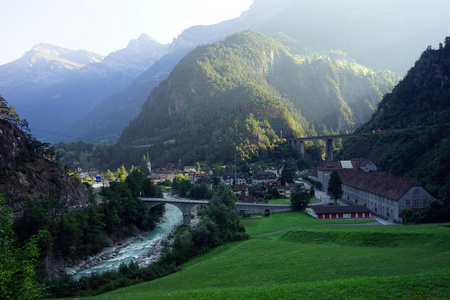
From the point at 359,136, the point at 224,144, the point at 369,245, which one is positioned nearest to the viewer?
the point at 369,245

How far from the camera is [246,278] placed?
26797mm

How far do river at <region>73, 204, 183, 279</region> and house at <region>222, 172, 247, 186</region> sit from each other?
36.5 metres

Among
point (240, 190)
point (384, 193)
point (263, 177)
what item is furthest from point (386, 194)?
point (263, 177)

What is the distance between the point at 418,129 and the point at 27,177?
8428 centimetres

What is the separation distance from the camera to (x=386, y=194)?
5381cm

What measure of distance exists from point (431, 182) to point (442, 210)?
15700 mm

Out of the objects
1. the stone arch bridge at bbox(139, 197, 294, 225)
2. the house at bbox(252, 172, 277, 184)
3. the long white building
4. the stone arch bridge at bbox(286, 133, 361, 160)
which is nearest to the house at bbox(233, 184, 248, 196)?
the house at bbox(252, 172, 277, 184)

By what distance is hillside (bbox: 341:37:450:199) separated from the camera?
59.9 meters

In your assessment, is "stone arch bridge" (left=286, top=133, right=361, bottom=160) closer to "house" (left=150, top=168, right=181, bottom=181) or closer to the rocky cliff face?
"house" (left=150, top=168, right=181, bottom=181)

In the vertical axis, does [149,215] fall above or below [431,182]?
below

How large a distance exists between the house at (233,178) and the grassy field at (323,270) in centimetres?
6356

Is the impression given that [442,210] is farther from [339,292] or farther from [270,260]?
[339,292]

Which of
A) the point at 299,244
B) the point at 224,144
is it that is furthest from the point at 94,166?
the point at 299,244

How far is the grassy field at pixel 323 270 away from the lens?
1791cm
